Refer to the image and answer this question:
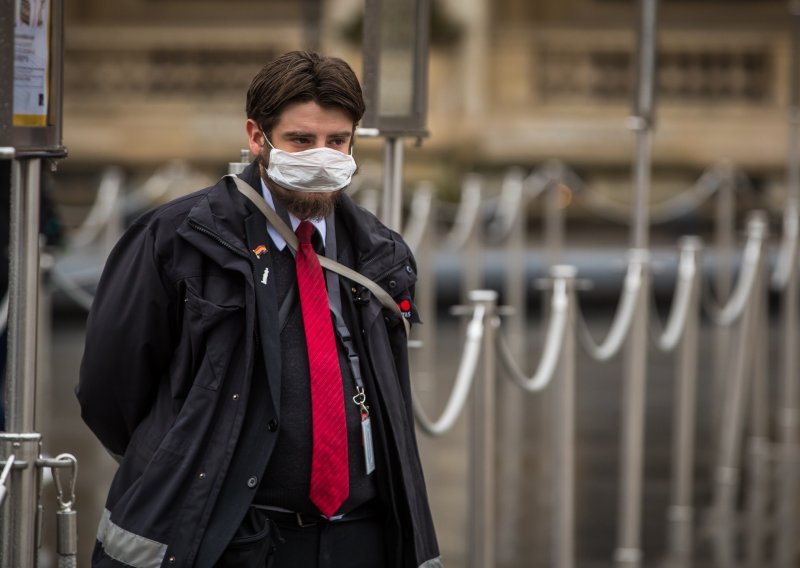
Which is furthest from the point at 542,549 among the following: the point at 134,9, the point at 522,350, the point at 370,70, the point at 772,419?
the point at 134,9

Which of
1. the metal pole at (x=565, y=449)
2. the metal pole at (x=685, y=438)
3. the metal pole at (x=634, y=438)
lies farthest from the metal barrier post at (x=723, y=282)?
the metal pole at (x=565, y=449)

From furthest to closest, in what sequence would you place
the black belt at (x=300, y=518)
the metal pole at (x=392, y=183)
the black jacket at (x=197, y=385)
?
1. the metal pole at (x=392, y=183)
2. the black belt at (x=300, y=518)
3. the black jacket at (x=197, y=385)

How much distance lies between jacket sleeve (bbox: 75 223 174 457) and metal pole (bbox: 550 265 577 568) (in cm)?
310

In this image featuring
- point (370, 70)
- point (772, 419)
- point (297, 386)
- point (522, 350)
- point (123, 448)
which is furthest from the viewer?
point (522, 350)

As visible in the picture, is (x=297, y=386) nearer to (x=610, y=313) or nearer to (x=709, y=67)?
(x=610, y=313)

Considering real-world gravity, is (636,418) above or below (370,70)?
below

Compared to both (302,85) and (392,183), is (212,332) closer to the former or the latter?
(302,85)

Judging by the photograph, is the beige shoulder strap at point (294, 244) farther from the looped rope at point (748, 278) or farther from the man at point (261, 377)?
the looped rope at point (748, 278)

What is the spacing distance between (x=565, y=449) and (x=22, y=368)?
323cm

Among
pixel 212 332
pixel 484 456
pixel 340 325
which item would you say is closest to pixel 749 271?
pixel 484 456

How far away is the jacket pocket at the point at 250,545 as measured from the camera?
330 cm

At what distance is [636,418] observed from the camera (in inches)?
279

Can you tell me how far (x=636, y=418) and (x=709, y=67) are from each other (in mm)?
18749

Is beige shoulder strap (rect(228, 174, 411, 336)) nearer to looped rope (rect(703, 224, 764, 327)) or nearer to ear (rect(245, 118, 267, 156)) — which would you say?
ear (rect(245, 118, 267, 156))
